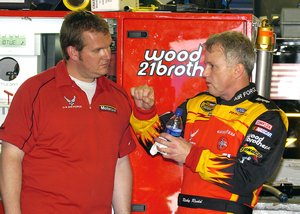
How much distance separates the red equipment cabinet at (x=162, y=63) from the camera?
3.59 m

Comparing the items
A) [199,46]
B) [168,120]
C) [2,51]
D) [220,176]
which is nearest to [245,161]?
[220,176]

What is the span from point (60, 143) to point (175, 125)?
584 millimetres

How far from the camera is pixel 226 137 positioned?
10.2ft

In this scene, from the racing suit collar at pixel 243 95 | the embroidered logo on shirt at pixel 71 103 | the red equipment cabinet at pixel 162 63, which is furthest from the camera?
the red equipment cabinet at pixel 162 63

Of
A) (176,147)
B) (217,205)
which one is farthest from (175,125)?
(217,205)

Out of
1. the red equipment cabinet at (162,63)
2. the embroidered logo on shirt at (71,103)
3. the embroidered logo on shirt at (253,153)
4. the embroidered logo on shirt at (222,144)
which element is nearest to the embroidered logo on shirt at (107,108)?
the embroidered logo on shirt at (71,103)

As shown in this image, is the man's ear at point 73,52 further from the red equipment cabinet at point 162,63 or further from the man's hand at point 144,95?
the red equipment cabinet at point 162,63

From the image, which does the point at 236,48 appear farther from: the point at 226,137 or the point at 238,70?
the point at 226,137

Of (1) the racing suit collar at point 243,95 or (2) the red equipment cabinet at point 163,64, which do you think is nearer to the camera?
(1) the racing suit collar at point 243,95

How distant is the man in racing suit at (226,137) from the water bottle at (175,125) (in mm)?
37

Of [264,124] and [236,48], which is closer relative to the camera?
[264,124]

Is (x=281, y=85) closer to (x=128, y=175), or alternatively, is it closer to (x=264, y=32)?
(x=264, y=32)

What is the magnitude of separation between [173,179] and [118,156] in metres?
0.46

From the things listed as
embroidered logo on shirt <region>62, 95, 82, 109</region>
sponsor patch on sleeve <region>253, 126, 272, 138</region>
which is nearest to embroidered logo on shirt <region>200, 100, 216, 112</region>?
sponsor patch on sleeve <region>253, 126, 272, 138</region>
